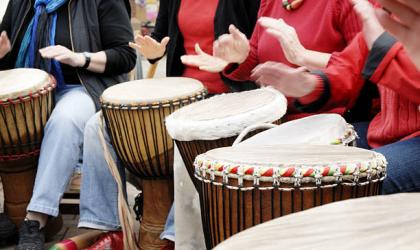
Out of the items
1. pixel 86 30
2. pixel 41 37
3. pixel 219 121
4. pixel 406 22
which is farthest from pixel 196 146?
pixel 41 37

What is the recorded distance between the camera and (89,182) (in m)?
2.73

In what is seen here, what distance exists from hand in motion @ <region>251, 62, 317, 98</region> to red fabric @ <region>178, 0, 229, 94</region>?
795 mm

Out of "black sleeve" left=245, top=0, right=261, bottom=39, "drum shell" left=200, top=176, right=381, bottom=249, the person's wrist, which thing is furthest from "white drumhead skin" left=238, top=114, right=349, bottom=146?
the person's wrist

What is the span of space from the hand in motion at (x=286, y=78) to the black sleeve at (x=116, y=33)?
1.21 metres

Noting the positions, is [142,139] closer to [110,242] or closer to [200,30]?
[110,242]

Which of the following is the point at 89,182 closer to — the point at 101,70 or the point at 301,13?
the point at 101,70

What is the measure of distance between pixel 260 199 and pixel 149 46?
58.9 inches

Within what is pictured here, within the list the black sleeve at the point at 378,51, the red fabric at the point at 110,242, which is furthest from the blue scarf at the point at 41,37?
the black sleeve at the point at 378,51

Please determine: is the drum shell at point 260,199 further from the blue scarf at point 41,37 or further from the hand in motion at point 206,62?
the blue scarf at point 41,37

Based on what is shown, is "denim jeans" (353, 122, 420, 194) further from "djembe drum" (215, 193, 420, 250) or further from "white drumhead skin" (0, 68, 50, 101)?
"white drumhead skin" (0, 68, 50, 101)

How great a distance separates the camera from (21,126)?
277 cm

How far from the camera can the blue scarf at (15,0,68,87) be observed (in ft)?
10.1

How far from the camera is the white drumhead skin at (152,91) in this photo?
8.07ft

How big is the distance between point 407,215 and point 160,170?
1659 mm
